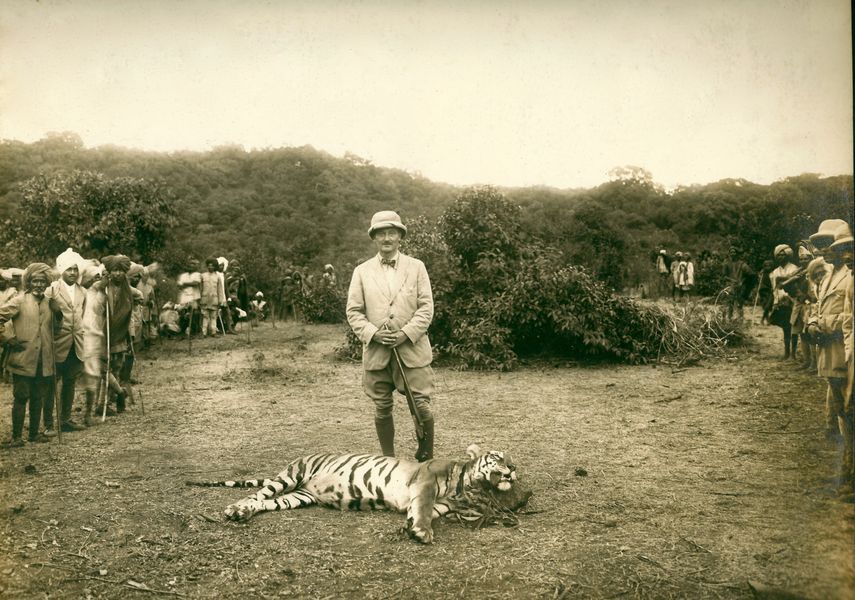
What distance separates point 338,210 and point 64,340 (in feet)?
36.1

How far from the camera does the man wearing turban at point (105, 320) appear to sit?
24.2 feet

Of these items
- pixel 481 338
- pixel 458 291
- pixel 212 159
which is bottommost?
pixel 481 338

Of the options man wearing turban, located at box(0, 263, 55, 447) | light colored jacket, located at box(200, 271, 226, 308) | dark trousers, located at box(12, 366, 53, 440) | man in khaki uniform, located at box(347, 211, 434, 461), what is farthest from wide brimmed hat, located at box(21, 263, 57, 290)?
light colored jacket, located at box(200, 271, 226, 308)

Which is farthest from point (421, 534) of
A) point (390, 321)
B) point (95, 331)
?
point (95, 331)

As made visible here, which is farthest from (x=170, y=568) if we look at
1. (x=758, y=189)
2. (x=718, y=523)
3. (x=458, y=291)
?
(x=458, y=291)

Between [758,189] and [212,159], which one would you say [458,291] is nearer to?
[758,189]

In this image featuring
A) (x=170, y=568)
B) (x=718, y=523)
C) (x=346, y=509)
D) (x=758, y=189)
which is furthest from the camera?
(x=758, y=189)

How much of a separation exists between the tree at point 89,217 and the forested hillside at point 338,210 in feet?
0.41

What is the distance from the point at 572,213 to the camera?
1510 centimetres

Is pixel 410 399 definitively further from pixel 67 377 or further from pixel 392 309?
pixel 67 377

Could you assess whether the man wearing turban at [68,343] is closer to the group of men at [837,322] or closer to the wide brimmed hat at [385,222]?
the wide brimmed hat at [385,222]

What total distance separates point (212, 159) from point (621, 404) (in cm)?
1065

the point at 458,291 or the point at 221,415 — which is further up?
the point at 458,291

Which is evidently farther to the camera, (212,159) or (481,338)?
(212,159)
